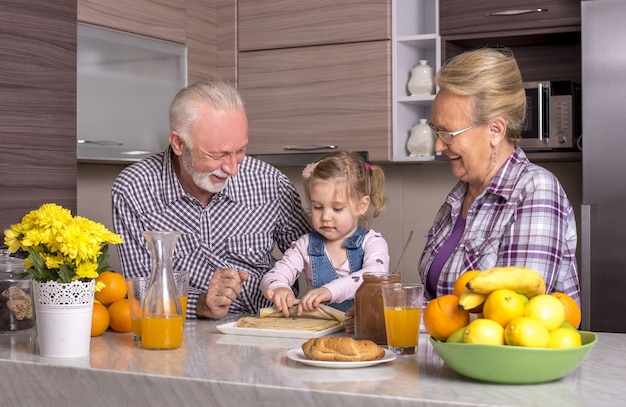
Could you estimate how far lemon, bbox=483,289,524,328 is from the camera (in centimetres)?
132

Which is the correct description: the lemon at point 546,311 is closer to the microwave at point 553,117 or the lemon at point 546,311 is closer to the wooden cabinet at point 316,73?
the microwave at point 553,117

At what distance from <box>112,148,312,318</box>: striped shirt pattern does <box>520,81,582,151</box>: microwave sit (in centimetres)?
113

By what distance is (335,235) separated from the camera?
7.45ft

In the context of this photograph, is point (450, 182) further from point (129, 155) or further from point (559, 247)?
point (559, 247)

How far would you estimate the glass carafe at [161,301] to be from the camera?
1.62m

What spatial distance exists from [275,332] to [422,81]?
193 cm

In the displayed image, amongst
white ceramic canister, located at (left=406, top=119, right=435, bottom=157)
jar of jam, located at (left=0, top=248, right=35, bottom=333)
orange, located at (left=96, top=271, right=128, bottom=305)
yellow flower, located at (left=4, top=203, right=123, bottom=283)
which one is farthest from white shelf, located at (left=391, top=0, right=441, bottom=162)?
yellow flower, located at (left=4, top=203, right=123, bottom=283)

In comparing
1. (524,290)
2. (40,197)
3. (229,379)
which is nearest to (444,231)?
(524,290)

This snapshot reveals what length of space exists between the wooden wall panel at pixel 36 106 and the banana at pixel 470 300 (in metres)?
1.67

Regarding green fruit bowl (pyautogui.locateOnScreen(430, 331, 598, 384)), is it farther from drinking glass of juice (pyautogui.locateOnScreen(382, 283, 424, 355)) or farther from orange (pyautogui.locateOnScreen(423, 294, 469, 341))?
drinking glass of juice (pyautogui.locateOnScreen(382, 283, 424, 355))

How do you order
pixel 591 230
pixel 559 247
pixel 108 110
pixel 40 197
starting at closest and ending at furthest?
pixel 559 247, pixel 40 197, pixel 591 230, pixel 108 110

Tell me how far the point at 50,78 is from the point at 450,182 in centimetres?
174

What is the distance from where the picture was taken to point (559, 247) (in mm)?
1879

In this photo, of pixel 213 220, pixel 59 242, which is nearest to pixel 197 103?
pixel 213 220
